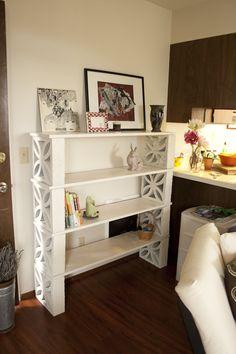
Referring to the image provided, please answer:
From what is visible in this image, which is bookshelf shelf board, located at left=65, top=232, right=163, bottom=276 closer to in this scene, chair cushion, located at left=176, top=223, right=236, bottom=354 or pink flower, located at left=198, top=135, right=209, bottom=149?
pink flower, located at left=198, top=135, right=209, bottom=149

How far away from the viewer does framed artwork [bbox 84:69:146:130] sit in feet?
7.87

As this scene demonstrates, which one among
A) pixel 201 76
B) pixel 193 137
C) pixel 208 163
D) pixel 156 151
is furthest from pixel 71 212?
pixel 201 76

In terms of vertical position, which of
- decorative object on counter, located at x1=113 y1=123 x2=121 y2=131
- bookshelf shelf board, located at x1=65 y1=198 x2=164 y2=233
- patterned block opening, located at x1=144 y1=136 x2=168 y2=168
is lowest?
bookshelf shelf board, located at x1=65 y1=198 x2=164 y2=233

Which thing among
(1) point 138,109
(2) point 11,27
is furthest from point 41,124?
(1) point 138,109

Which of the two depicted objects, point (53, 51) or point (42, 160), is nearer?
point (42, 160)

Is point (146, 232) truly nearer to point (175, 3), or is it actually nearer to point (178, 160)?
point (178, 160)

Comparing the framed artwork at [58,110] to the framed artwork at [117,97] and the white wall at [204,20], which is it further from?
the white wall at [204,20]

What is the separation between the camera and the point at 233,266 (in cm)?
130


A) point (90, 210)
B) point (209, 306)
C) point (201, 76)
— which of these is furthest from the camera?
point (201, 76)

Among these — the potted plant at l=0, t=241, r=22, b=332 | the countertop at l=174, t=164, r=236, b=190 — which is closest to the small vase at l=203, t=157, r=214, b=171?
the countertop at l=174, t=164, r=236, b=190

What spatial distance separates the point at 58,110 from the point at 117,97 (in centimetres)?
60

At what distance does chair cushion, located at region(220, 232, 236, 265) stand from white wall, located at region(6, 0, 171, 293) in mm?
1424

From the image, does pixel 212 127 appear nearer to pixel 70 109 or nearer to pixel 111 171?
pixel 111 171

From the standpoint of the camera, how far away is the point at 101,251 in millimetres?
2541
